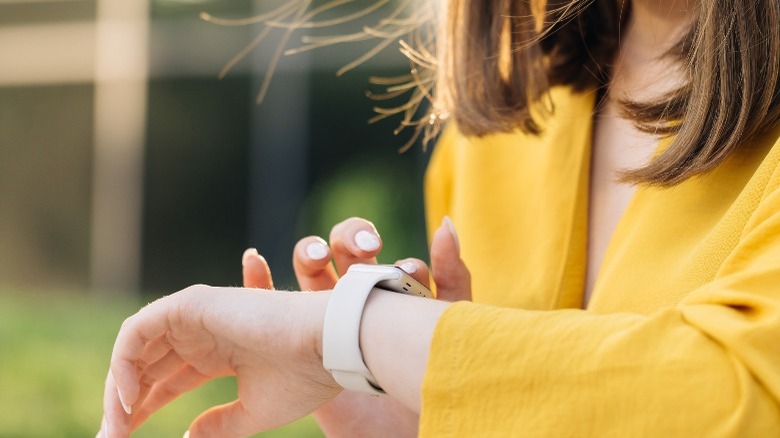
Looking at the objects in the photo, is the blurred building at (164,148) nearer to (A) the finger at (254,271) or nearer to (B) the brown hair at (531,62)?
(B) the brown hair at (531,62)

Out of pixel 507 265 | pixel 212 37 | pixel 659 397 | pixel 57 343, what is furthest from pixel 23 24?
pixel 659 397

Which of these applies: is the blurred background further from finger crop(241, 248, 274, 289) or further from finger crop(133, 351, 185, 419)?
finger crop(133, 351, 185, 419)

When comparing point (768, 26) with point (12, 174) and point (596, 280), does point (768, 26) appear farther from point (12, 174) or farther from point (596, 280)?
point (12, 174)

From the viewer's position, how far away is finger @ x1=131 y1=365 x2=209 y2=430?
52.4 inches

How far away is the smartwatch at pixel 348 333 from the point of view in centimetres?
113

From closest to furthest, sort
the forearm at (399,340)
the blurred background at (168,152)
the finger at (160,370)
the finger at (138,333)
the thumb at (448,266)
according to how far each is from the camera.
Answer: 1. the forearm at (399,340)
2. the finger at (138,333)
3. the finger at (160,370)
4. the thumb at (448,266)
5. the blurred background at (168,152)

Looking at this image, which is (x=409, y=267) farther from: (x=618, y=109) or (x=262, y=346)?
(x=618, y=109)

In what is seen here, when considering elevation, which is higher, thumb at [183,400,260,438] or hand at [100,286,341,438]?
hand at [100,286,341,438]

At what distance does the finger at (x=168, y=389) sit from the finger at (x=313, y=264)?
0.23m

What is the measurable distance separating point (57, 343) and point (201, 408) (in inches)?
45.9

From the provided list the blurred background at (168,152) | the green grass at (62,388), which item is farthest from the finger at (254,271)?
the blurred background at (168,152)

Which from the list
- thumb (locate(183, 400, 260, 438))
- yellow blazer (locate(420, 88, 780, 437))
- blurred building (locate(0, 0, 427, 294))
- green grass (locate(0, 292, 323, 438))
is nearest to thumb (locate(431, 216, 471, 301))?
yellow blazer (locate(420, 88, 780, 437))

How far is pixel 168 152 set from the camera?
9.34 metres

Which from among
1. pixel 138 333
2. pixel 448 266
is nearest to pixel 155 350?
pixel 138 333
